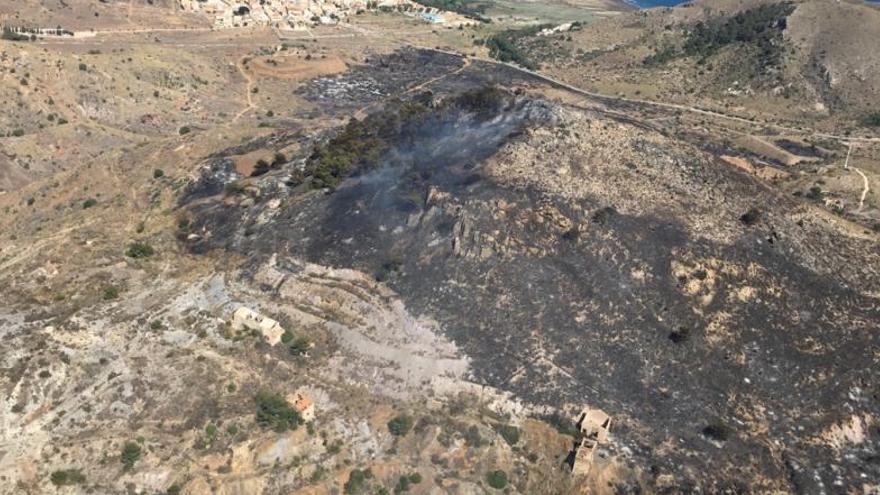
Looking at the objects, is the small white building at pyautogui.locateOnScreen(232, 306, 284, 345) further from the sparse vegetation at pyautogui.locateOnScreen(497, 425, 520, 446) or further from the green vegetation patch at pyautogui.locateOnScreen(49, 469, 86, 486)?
the sparse vegetation at pyautogui.locateOnScreen(497, 425, 520, 446)

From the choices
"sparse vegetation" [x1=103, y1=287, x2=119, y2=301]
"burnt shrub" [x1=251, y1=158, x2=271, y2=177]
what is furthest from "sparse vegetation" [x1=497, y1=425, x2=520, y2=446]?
"burnt shrub" [x1=251, y1=158, x2=271, y2=177]

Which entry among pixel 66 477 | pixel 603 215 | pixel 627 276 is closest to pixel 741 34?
A: pixel 603 215

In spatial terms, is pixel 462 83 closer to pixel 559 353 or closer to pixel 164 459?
pixel 559 353

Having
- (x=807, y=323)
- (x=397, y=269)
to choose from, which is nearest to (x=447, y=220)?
(x=397, y=269)

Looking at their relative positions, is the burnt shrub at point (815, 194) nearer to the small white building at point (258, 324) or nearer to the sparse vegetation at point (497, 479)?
the sparse vegetation at point (497, 479)

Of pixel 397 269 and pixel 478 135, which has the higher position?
pixel 478 135
